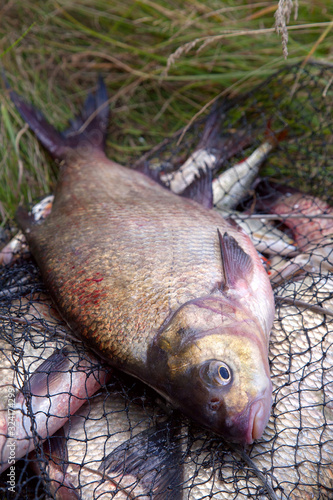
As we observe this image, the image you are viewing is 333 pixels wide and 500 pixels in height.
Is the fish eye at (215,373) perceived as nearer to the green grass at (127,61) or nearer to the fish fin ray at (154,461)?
the fish fin ray at (154,461)

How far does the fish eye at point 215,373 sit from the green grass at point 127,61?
2.31m

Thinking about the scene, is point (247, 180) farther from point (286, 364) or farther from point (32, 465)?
point (32, 465)

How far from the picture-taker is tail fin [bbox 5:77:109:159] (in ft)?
10.5

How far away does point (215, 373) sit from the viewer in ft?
5.32

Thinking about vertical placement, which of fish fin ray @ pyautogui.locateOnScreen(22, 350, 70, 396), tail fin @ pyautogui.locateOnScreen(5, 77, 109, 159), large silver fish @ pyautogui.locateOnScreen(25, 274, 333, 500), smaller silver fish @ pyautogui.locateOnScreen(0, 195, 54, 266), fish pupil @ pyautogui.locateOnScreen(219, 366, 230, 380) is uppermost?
tail fin @ pyautogui.locateOnScreen(5, 77, 109, 159)

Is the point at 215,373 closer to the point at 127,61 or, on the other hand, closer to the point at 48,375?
the point at 48,375

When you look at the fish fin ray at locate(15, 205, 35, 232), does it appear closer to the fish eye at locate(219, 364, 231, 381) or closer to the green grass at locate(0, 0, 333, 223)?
the green grass at locate(0, 0, 333, 223)

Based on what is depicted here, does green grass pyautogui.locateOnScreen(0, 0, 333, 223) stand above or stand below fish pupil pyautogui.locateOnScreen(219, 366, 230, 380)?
above

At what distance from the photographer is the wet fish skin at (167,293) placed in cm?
165

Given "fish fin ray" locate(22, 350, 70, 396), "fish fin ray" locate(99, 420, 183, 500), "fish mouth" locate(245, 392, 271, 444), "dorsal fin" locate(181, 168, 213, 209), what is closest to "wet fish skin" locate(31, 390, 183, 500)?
"fish fin ray" locate(99, 420, 183, 500)

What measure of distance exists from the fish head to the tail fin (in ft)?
6.16

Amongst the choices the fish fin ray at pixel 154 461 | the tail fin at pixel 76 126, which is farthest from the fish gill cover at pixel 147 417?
the tail fin at pixel 76 126

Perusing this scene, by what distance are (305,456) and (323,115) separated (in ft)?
7.62

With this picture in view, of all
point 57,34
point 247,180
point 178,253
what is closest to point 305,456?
point 178,253
